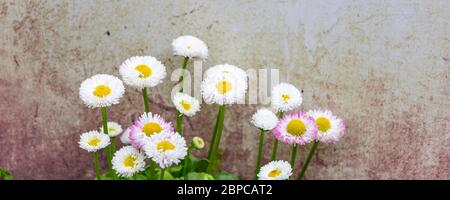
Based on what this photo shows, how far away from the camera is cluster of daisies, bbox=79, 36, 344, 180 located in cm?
145

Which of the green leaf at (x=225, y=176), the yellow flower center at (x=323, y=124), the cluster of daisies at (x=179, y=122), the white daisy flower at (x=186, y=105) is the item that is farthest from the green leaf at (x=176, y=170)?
the yellow flower center at (x=323, y=124)

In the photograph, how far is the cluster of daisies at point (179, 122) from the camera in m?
1.45

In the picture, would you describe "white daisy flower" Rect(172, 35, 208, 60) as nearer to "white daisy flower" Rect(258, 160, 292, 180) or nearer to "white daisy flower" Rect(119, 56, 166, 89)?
"white daisy flower" Rect(119, 56, 166, 89)

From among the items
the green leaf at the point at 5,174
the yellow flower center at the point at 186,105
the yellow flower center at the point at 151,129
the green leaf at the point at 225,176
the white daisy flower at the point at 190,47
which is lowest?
the yellow flower center at the point at 151,129

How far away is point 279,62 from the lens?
173 cm

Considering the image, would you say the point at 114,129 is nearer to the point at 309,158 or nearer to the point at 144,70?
the point at 144,70

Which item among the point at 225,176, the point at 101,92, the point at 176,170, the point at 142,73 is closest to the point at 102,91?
the point at 101,92

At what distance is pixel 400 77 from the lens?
5.62 feet

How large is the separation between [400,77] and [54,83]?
1069 mm

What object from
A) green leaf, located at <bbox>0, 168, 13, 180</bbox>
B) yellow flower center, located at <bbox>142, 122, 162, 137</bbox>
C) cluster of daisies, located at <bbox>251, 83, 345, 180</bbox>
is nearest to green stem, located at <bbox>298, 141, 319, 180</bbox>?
cluster of daisies, located at <bbox>251, 83, 345, 180</bbox>

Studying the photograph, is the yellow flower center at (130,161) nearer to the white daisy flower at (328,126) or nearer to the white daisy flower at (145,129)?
the white daisy flower at (145,129)
